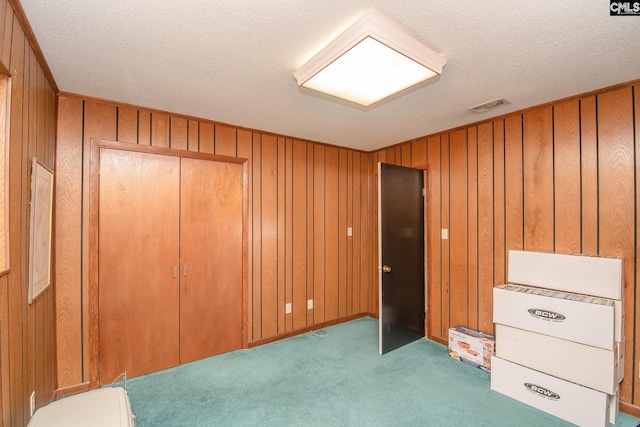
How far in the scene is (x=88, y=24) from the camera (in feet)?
5.01

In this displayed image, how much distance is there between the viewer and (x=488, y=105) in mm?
2566

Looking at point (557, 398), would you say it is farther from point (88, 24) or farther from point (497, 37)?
point (88, 24)

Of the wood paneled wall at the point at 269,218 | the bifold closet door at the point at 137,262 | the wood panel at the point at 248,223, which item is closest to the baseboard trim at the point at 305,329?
the wood paneled wall at the point at 269,218

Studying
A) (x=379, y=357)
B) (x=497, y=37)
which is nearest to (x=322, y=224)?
(x=379, y=357)

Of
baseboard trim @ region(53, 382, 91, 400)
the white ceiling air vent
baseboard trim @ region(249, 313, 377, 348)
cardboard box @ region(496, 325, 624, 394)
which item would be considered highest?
the white ceiling air vent

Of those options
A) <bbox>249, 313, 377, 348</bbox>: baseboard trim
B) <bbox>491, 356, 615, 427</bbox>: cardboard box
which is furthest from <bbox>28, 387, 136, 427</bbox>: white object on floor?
<bbox>491, 356, 615, 427</bbox>: cardboard box

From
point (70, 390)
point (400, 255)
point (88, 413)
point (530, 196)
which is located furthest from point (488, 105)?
point (70, 390)

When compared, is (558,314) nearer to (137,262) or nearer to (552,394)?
(552,394)

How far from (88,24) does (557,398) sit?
3.92m

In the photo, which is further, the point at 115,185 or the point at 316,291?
the point at 316,291

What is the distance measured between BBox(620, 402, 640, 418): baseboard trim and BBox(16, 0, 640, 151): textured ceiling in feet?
8.00

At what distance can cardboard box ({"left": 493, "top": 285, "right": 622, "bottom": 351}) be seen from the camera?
79.3 inches

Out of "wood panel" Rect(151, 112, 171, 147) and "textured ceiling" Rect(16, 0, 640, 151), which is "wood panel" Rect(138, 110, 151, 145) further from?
"textured ceiling" Rect(16, 0, 640, 151)

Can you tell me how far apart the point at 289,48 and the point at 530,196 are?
2525mm
